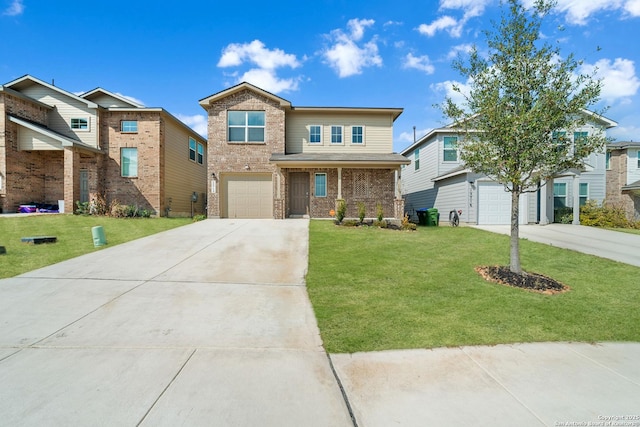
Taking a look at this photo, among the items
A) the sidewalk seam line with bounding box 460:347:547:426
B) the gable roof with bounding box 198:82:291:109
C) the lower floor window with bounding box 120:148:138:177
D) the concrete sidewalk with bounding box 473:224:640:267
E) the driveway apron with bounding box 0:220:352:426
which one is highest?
the gable roof with bounding box 198:82:291:109

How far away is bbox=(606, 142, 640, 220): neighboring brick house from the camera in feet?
62.5

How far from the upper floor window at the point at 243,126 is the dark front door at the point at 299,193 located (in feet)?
9.61

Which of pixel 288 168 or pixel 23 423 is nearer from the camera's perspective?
pixel 23 423

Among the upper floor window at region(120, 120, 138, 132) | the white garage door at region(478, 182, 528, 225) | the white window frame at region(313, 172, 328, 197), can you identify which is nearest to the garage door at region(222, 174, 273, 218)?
the white window frame at region(313, 172, 328, 197)

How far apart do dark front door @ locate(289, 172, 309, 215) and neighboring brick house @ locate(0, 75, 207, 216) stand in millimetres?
7883

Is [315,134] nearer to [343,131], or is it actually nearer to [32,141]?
[343,131]

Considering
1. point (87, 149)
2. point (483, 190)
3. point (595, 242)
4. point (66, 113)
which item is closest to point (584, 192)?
point (483, 190)

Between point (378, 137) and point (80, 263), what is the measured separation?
14.9 metres

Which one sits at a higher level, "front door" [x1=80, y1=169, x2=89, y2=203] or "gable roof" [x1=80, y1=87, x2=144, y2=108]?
"gable roof" [x1=80, y1=87, x2=144, y2=108]

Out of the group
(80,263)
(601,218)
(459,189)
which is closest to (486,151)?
(80,263)

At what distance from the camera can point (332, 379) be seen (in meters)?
2.88

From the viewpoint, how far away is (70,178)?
15.4m

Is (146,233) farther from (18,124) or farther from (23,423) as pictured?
(18,124)

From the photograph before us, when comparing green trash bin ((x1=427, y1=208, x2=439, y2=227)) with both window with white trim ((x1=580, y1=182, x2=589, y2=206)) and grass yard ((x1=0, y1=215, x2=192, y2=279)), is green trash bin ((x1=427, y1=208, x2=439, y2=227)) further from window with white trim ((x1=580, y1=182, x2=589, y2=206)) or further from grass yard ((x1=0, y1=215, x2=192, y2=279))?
Answer: grass yard ((x1=0, y1=215, x2=192, y2=279))
